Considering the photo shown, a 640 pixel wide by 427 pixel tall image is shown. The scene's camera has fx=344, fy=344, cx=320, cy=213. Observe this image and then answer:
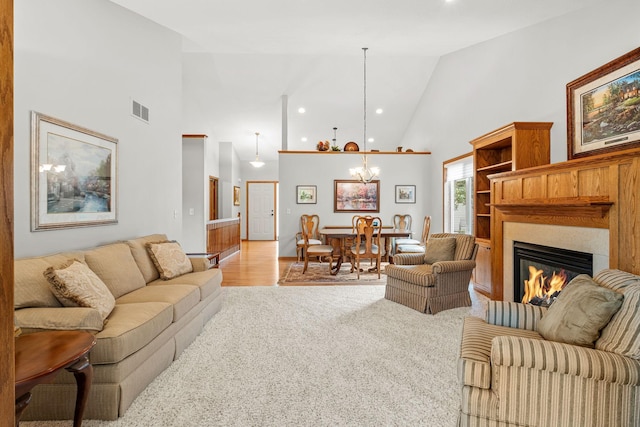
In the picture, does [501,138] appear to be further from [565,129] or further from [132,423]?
[132,423]

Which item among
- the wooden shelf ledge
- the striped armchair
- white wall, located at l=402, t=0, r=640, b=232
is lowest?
the striped armchair

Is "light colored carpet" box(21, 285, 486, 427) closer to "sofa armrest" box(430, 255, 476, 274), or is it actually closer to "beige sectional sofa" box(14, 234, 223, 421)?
"beige sectional sofa" box(14, 234, 223, 421)

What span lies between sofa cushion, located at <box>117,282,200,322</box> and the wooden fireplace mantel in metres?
3.19

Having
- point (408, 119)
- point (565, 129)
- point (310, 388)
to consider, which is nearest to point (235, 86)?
point (408, 119)

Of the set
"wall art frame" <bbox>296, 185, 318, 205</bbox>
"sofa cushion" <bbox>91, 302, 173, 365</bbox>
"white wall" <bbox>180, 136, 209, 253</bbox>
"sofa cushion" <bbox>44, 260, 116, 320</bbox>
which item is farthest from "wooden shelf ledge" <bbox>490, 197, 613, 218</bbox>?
"white wall" <bbox>180, 136, 209, 253</bbox>

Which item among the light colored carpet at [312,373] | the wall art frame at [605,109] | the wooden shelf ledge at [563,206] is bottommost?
the light colored carpet at [312,373]

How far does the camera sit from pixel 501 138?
4.02 m

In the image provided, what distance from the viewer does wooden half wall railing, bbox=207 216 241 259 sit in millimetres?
7180

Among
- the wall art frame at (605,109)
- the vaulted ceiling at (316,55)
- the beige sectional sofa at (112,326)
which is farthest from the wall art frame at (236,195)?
the wall art frame at (605,109)

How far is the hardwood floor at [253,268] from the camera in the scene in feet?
18.2

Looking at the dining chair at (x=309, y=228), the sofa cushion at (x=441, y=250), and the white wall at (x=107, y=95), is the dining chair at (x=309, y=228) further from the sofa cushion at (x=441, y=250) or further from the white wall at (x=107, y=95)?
the sofa cushion at (x=441, y=250)

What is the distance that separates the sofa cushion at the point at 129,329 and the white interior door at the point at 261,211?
9.69 metres

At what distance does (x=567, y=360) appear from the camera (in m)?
1.52

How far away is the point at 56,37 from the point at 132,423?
9.53ft
